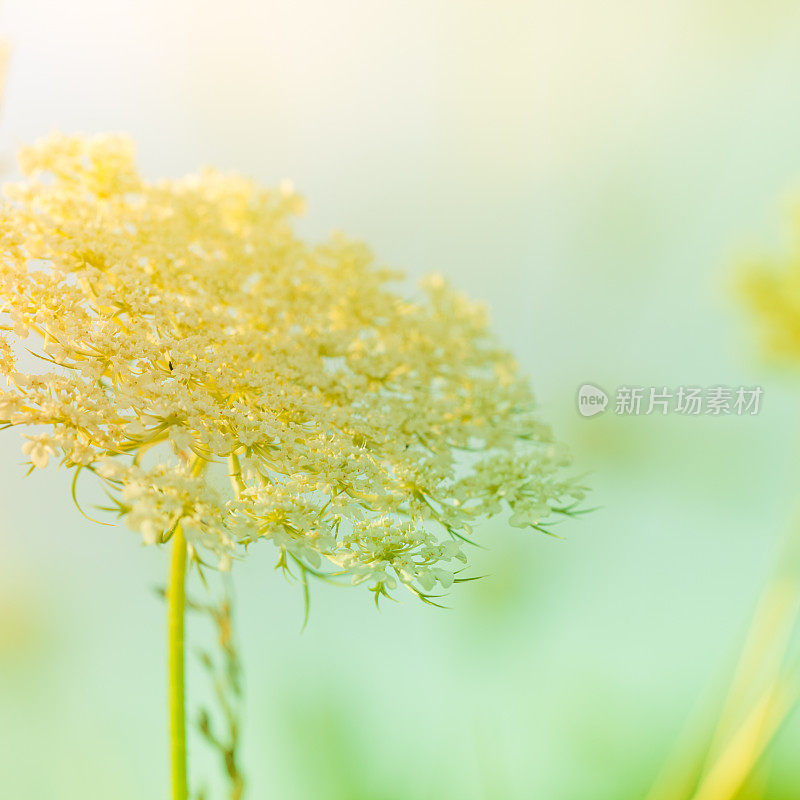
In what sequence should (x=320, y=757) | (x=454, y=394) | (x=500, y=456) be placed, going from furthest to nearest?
(x=320, y=757), (x=454, y=394), (x=500, y=456)

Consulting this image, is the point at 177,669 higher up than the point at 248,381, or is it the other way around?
the point at 248,381

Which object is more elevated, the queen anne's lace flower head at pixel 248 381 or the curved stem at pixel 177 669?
the queen anne's lace flower head at pixel 248 381

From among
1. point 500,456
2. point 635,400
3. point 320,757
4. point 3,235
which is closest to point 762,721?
point 635,400

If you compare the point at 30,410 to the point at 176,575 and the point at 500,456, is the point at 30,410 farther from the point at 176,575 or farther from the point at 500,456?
the point at 500,456
